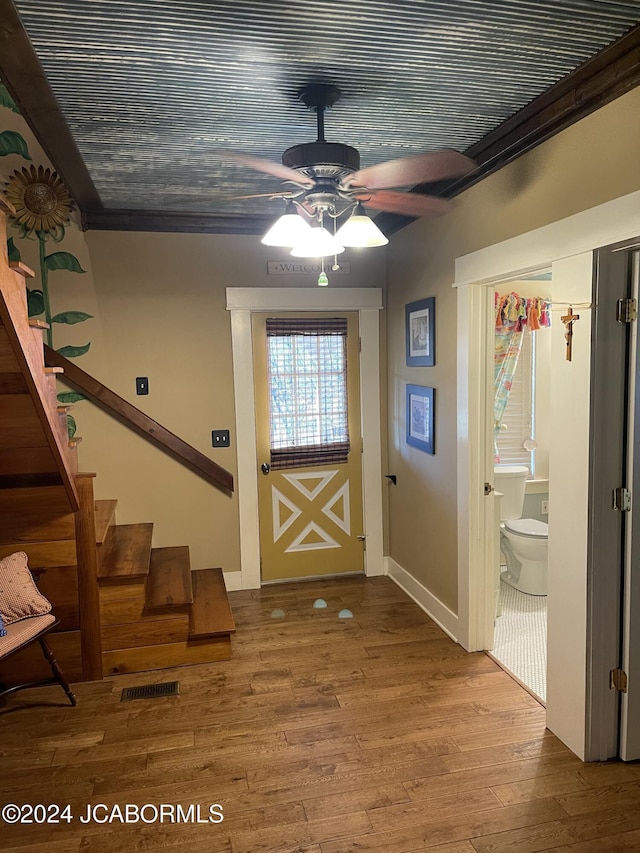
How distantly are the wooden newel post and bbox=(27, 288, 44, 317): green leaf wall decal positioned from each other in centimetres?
130

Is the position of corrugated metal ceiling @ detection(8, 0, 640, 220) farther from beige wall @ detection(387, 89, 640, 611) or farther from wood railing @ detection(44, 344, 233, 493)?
wood railing @ detection(44, 344, 233, 493)

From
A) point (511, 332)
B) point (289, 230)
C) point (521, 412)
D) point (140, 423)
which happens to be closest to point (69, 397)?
point (140, 423)

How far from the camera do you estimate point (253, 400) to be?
4148mm

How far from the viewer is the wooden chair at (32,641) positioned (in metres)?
2.60

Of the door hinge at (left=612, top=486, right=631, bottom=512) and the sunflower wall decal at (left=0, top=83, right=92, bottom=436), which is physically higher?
the sunflower wall decal at (left=0, top=83, right=92, bottom=436)

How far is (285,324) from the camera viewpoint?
4.16 meters

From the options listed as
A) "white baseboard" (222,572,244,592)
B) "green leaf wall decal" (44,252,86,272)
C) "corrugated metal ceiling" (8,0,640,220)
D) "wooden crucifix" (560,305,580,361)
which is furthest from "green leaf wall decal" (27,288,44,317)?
"wooden crucifix" (560,305,580,361)

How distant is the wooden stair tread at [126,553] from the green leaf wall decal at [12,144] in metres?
2.22

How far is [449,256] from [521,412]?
1765 mm

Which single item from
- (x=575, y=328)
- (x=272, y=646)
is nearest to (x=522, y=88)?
(x=575, y=328)

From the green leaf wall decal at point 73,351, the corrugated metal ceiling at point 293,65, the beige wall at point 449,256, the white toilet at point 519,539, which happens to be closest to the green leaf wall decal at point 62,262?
the green leaf wall decal at point 73,351

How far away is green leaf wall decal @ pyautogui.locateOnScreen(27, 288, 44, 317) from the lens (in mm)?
3711

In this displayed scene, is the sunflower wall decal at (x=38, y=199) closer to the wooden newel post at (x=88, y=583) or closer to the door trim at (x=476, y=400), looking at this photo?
the wooden newel post at (x=88, y=583)

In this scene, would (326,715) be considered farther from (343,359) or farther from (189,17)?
(189,17)
